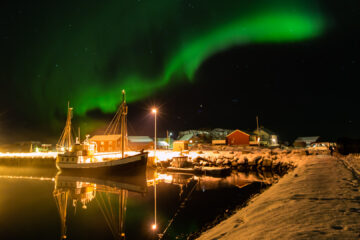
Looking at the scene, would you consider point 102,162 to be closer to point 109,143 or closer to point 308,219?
point 308,219

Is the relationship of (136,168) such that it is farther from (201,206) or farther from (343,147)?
(343,147)

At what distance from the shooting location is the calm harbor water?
1345 cm

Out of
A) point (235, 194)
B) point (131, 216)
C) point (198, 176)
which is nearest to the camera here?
point (131, 216)

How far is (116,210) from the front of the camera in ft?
58.6

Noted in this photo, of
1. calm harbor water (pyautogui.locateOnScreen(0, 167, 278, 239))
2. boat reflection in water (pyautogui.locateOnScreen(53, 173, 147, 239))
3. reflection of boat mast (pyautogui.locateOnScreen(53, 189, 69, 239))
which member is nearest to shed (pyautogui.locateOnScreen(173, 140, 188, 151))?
calm harbor water (pyautogui.locateOnScreen(0, 167, 278, 239))

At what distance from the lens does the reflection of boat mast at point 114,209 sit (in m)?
13.8

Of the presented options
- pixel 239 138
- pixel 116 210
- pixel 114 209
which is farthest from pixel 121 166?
pixel 239 138

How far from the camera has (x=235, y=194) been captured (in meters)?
21.4

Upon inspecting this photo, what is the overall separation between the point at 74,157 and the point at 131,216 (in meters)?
30.2

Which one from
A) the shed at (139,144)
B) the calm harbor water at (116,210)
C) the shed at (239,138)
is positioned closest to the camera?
the calm harbor water at (116,210)

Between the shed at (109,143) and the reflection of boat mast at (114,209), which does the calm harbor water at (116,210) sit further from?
the shed at (109,143)

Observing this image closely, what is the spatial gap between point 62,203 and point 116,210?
672cm

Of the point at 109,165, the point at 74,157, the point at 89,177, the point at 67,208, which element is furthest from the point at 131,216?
the point at 74,157

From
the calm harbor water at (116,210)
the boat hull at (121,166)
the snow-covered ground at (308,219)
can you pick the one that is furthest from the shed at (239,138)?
the snow-covered ground at (308,219)
